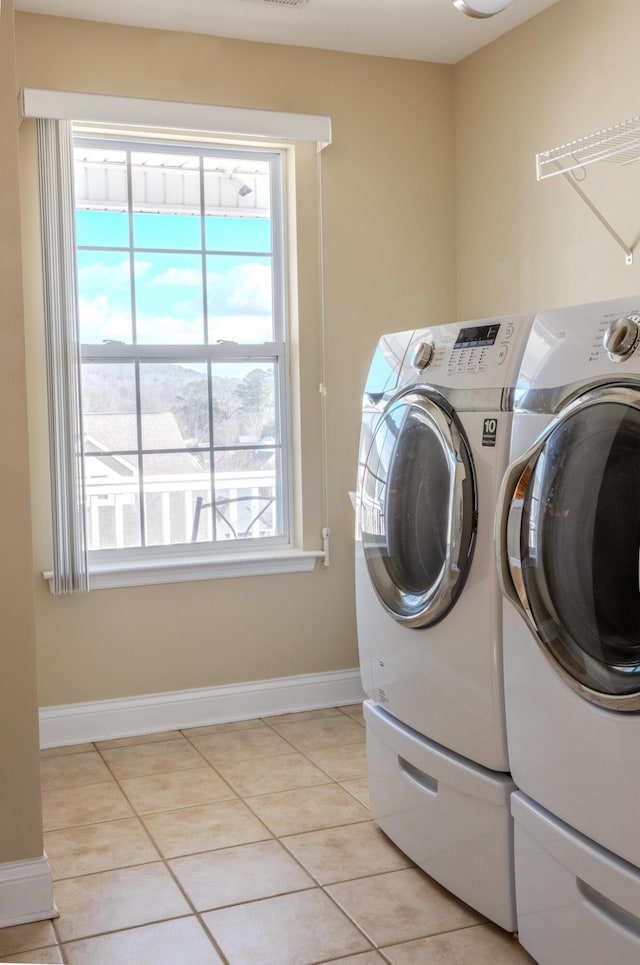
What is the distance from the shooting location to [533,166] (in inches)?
134

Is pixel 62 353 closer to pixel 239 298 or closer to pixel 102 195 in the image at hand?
pixel 102 195

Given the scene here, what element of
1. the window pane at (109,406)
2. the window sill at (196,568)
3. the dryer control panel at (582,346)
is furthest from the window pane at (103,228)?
the dryer control panel at (582,346)

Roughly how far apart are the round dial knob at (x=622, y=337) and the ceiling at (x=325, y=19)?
6.16 feet

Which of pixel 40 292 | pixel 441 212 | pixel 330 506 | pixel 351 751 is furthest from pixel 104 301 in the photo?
pixel 351 751

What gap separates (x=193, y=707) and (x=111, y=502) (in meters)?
0.84

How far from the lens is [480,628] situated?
206cm

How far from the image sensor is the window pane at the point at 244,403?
3719 millimetres

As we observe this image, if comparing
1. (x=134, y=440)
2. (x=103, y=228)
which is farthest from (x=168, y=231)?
(x=134, y=440)

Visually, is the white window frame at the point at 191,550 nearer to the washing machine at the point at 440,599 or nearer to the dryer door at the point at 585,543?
the washing machine at the point at 440,599

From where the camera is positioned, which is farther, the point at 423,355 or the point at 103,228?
the point at 103,228

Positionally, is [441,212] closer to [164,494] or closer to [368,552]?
[164,494]

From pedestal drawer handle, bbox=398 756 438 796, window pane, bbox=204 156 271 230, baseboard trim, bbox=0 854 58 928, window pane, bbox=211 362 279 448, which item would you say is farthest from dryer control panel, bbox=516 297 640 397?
window pane, bbox=204 156 271 230

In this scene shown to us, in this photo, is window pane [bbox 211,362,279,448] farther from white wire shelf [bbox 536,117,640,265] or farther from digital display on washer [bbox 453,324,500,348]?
digital display on washer [bbox 453,324,500,348]

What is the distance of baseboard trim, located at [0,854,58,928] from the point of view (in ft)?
7.21
